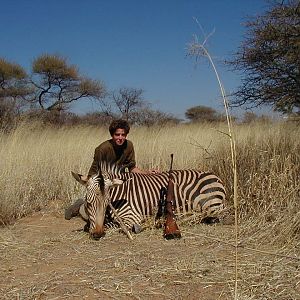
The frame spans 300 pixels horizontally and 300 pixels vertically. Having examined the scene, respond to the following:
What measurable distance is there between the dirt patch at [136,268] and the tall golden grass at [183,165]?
50 cm

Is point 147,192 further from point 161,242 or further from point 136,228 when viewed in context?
point 161,242

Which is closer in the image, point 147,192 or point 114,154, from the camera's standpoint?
point 147,192

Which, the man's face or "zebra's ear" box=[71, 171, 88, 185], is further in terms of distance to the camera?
the man's face

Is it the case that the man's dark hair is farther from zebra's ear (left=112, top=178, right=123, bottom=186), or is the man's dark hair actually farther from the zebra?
zebra's ear (left=112, top=178, right=123, bottom=186)

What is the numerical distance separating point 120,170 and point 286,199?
67.0 inches

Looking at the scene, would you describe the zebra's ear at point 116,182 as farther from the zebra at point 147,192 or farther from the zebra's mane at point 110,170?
the zebra's mane at point 110,170

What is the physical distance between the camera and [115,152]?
5422mm

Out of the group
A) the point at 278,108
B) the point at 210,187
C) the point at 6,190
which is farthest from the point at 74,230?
the point at 278,108

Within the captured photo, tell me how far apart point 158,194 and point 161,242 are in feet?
2.78

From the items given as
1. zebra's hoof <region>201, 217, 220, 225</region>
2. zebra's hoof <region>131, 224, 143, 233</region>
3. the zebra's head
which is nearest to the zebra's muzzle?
the zebra's head

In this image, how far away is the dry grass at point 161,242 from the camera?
2980 millimetres

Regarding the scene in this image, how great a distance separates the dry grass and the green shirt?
833 millimetres

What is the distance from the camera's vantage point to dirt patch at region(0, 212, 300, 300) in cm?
290

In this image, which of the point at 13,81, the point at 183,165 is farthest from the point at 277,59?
the point at 13,81
